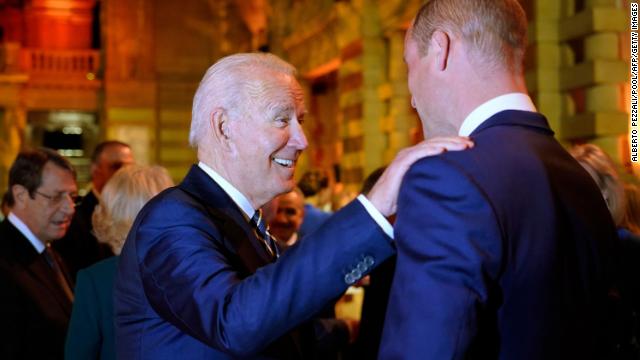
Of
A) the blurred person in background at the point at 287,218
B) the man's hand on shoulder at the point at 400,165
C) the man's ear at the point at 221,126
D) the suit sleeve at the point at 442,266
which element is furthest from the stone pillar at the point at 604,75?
the suit sleeve at the point at 442,266

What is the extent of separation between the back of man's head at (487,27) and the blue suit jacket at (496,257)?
117 millimetres

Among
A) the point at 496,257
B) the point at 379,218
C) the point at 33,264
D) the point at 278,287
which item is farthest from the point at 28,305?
the point at 496,257

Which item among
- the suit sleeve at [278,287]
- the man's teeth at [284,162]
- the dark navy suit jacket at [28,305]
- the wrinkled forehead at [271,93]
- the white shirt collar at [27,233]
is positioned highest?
the wrinkled forehead at [271,93]

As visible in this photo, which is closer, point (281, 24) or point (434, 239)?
point (434, 239)

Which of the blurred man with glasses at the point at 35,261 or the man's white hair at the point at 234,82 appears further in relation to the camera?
the blurred man with glasses at the point at 35,261

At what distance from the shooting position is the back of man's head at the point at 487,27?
1659 millimetres

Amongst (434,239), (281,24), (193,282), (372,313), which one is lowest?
(372,313)

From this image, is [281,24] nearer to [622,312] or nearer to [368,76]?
[368,76]

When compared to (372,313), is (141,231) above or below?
above

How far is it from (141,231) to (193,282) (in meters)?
0.24

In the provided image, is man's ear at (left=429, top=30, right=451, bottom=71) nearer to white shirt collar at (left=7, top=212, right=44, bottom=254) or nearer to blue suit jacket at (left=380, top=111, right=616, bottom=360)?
blue suit jacket at (left=380, top=111, right=616, bottom=360)

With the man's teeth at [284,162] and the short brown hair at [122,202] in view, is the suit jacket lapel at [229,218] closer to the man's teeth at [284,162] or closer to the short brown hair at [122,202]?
the man's teeth at [284,162]

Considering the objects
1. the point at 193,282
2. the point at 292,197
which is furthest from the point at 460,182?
the point at 292,197

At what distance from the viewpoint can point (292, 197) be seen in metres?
5.89
